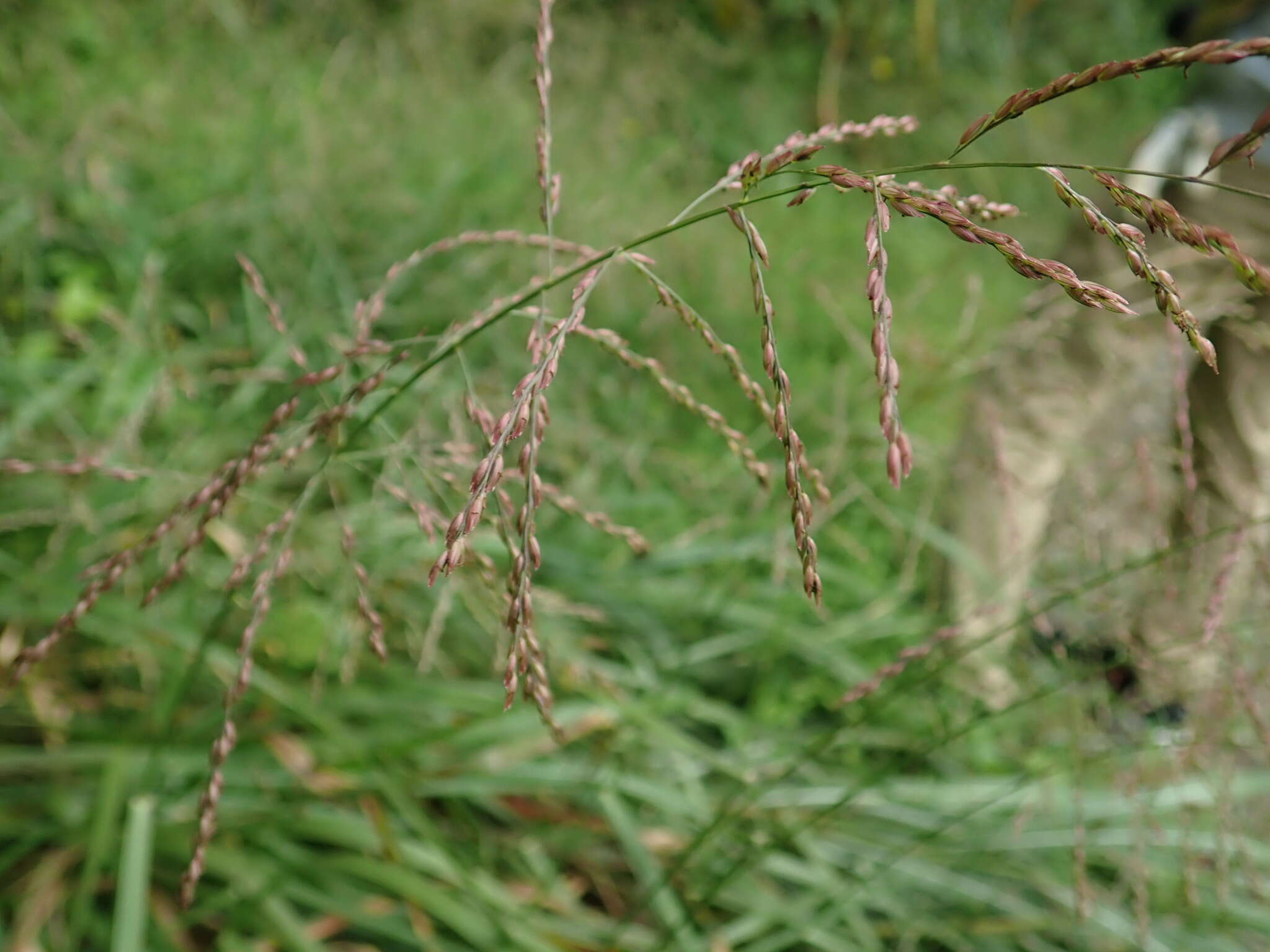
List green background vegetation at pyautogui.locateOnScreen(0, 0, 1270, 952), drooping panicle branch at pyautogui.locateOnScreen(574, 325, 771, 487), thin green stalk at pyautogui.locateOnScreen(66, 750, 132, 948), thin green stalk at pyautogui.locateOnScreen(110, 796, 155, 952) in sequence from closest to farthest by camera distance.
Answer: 1. drooping panicle branch at pyautogui.locateOnScreen(574, 325, 771, 487)
2. thin green stalk at pyautogui.locateOnScreen(110, 796, 155, 952)
3. thin green stalk at pyautogui.locateOnScreen(66, 750, 132, 948)
4. green background vegetation at pyautogui.locateOnScreen(0, 0, 1270, 952)

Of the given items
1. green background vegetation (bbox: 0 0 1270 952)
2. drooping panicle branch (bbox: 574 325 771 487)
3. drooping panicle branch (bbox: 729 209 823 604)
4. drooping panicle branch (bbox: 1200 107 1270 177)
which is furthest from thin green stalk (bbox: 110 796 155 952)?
drooping panicle branch (bbox: 1200 107 1270 177)

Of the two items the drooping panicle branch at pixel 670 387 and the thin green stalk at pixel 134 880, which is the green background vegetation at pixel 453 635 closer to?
the thin green stalk at pixel 134 880

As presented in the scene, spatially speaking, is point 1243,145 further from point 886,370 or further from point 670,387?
point 670,387

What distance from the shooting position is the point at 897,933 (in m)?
1.58

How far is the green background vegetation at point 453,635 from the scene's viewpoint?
4.42 feet

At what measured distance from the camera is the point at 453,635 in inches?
75.9

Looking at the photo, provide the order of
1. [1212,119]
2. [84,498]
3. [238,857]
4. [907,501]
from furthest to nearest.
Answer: [907,501], [1212,119], [84,498], [238,857]

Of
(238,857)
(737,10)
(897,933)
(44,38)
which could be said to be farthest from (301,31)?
(897,933)

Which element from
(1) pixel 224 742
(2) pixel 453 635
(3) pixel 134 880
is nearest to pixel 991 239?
(1) pixel 224 742

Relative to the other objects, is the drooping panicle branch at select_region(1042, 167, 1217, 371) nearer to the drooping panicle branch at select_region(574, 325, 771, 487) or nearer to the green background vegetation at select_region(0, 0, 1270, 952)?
the drooping panicle branch at select_region(574, 325, 771, 487)

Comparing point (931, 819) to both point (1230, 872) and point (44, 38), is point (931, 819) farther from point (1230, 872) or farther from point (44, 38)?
point (44, 38)

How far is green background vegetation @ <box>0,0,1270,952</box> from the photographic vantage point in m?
1.35

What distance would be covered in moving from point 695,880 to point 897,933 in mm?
384

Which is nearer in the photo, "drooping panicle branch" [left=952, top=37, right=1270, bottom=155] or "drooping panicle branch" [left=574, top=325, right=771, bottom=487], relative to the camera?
"drooping panicle branch" [left=952, top=37, right=1270, bottom=155]
